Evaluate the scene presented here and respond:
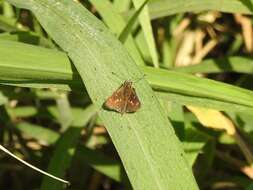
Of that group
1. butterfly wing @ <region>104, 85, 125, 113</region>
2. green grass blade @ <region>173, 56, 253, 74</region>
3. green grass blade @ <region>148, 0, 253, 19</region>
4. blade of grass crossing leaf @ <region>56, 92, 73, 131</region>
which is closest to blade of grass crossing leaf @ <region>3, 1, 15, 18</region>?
Answer: blade of grass crossing leaf @ <region>56, 92, 73, 131</region>

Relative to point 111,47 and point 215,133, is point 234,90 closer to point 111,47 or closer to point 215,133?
point 111,47

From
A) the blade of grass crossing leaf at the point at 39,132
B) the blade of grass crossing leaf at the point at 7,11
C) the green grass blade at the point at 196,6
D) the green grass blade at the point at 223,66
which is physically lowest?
the blade of grass crossing leaf at the point at 39,132

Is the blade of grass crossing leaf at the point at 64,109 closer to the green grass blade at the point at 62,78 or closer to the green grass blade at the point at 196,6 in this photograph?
the green grass blade at the point at 196,6

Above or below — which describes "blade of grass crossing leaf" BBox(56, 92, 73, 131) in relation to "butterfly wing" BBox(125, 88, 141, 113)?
below

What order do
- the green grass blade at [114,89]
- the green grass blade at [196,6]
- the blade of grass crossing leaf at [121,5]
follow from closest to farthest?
1. the green grass blade at [114,89]
2. the green grass blade at [196,6]
3. the blade of grass crossing leaf at [121,5]

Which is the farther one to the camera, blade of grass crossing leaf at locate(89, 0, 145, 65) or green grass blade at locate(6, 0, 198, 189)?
blade of grass crossing leaf at locate(89, 0, 145, 65)

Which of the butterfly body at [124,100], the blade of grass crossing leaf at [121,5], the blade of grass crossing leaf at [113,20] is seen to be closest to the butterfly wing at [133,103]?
the butterfly body at [124,100]

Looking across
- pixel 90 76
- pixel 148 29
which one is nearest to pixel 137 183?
pixel 90 76

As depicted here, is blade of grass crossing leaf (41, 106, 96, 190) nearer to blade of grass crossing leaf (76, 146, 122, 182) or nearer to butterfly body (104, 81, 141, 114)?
blade of grass crossing leaf (76, 146, 122, 182)
